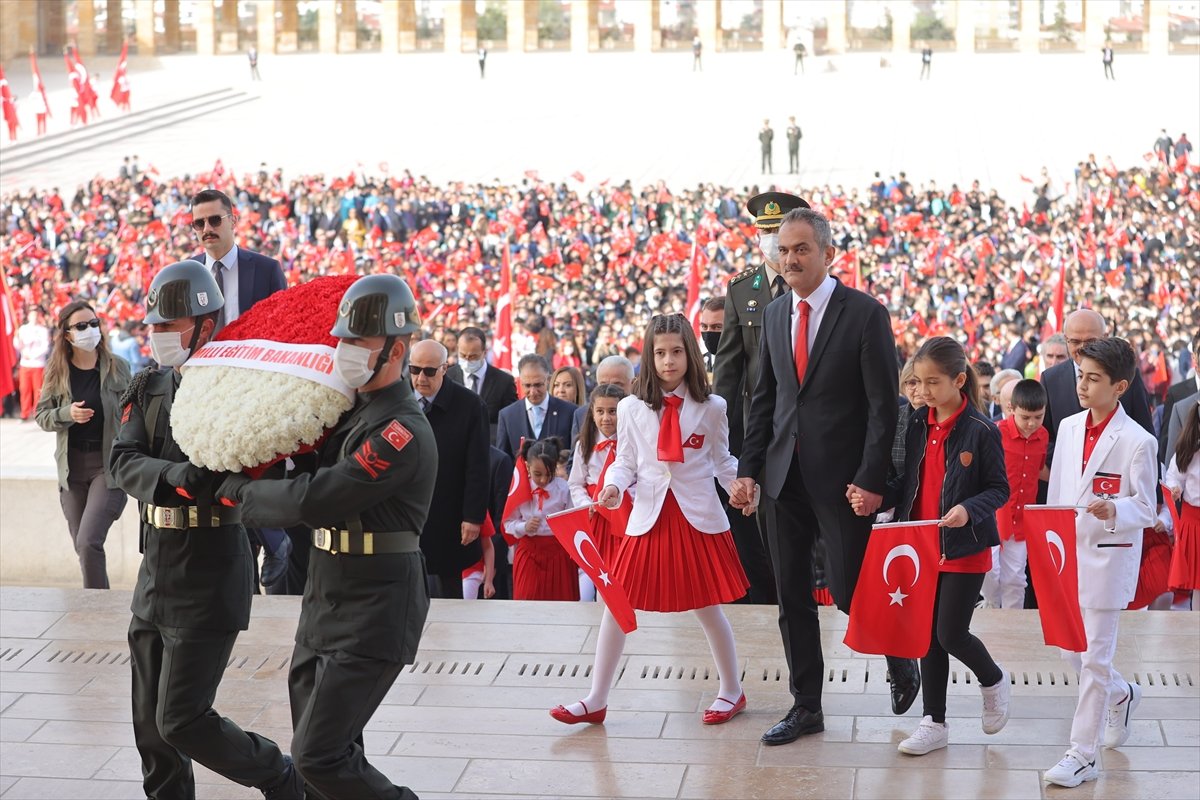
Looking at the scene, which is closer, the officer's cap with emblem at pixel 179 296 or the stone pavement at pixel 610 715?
the officer's cap with emblem at pixel 179 296

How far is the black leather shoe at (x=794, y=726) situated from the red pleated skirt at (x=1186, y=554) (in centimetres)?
272

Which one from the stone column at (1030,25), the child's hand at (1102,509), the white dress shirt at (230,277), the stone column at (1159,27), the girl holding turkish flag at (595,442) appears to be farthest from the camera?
the stone column at (1030,25)

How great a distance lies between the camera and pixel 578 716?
5469mm

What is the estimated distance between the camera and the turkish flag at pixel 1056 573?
480 centimetres

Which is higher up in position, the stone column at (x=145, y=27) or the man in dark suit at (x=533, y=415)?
the stone column at (x=145, y=27)

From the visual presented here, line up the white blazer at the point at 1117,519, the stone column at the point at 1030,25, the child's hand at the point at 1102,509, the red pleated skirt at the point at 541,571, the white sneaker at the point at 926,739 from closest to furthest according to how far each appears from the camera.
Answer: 1. the child's hand at the point at 1102,509
2. the white blazer at the point at 1117,519
3. the white sneaker at the point at 926,739
4. the red pleated skirt at the point at 541,571
5. the stone column at the point at 1030,25

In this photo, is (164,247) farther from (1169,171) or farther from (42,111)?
(42,111)

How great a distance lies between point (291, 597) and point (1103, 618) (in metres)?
3.92

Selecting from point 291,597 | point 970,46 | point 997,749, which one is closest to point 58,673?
point 291,597

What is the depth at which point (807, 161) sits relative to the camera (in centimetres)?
3944

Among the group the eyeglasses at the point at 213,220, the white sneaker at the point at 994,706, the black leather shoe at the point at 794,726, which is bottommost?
the black leather shoe at the point at 794,726

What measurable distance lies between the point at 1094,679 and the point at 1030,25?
58.1 m

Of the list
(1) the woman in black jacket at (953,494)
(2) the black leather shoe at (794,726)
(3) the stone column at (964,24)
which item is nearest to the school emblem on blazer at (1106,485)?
(1) the woman in black jacket at (953,494)

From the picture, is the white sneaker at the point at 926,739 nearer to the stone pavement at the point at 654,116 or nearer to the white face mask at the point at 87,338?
the white face mask at the point at 87,338
